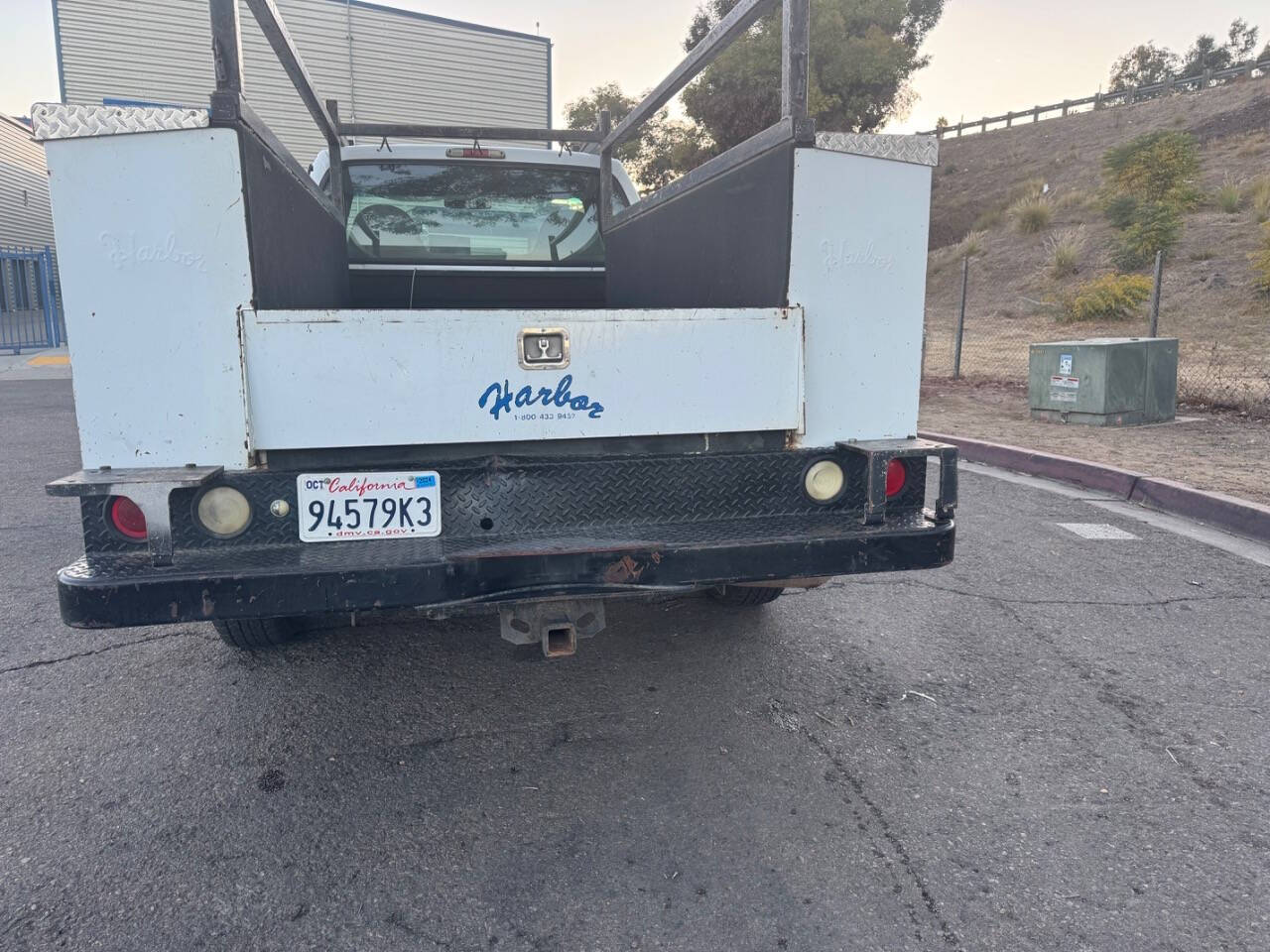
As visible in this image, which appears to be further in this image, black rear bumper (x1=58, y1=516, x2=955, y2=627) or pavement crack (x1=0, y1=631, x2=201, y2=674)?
pavement crack (x1=0, y1=631, x2=201, y2=674)

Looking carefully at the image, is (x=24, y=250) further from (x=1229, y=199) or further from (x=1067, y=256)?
(x=1229, y=199)

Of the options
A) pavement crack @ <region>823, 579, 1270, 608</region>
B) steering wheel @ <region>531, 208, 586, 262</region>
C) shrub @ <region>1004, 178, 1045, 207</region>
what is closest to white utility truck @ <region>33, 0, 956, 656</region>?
pavement crack @ <region>823, 579, 1270, 608</region>

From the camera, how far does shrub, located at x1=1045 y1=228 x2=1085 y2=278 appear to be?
869 inches

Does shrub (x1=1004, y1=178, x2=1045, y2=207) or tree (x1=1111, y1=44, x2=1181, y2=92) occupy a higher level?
tree (x1=1111, y1=44, x2=1181, y2=92)

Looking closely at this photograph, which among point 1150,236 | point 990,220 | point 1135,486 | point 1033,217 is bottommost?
point 1135,486

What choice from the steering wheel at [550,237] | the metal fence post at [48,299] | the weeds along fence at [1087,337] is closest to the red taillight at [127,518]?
the steering wheel at [550,237]

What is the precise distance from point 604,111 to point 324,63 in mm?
12965

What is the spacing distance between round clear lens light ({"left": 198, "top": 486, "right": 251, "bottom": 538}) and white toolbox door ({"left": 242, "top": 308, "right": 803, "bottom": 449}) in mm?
176

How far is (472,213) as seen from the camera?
5.25 metres

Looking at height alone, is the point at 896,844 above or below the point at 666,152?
below

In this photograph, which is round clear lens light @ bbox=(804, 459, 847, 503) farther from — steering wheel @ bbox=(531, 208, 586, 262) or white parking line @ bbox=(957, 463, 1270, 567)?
white parking line @ bbox=(957, 463, 1270, 567)

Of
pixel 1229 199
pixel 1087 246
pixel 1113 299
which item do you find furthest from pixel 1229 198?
pixel 1113 299

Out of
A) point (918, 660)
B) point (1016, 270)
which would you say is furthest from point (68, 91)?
point (1016, 270)

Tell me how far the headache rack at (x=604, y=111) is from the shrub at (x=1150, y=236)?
1822cm
